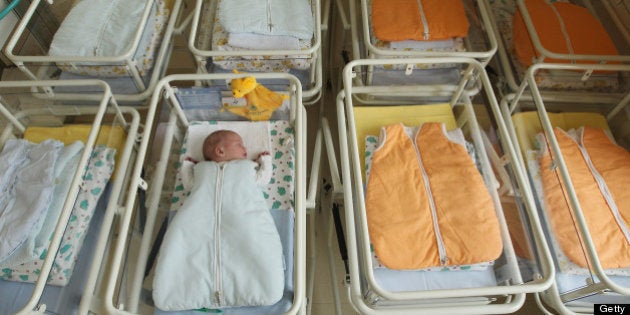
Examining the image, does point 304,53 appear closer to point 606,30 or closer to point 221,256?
point 221,256

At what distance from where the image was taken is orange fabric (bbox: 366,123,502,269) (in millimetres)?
1179

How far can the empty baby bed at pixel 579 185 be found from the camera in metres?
1.20

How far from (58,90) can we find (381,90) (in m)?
1.39

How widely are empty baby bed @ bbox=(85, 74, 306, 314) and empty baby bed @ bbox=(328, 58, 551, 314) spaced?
0.65 ft

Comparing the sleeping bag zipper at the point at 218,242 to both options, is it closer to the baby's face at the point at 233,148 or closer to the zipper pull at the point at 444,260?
the baby's face at the point at 233,148

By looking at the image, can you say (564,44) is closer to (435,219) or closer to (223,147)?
(435,219)

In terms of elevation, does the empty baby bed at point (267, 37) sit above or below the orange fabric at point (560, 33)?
below

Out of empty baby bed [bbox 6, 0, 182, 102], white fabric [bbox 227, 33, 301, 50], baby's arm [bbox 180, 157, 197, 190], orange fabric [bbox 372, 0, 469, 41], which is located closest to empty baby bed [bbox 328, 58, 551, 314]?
orange fabric [bbox 372, 0, 469, 41]

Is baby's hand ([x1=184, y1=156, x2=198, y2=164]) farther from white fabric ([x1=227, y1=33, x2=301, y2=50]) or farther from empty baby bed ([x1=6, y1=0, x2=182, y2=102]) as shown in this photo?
white fabric ([x1=227, y1=33, x2=301, y2=50])

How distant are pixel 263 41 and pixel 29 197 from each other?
3.45 ft

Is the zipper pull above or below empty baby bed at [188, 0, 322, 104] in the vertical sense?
below

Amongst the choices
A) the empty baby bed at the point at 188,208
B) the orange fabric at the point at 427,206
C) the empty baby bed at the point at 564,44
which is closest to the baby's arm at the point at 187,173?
the empty baby bed at the point at 188,208

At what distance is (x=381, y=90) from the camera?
1575mm

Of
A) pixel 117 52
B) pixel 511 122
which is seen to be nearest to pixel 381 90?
pixel 511 122
